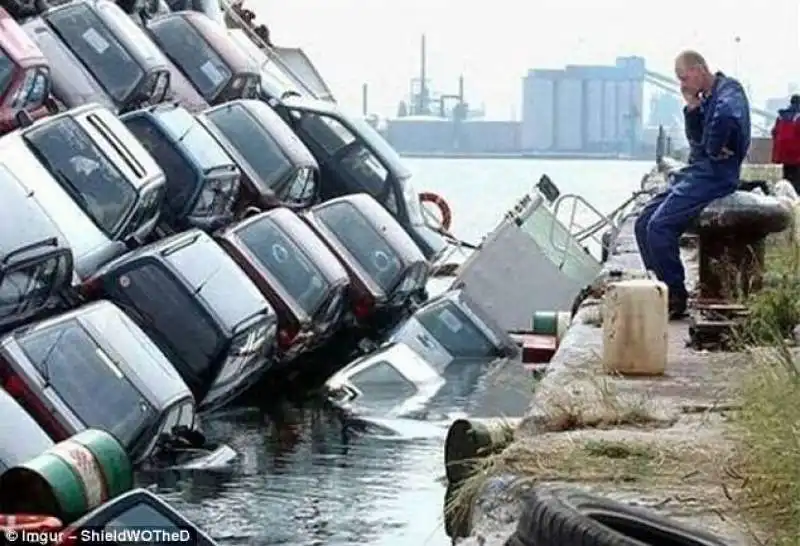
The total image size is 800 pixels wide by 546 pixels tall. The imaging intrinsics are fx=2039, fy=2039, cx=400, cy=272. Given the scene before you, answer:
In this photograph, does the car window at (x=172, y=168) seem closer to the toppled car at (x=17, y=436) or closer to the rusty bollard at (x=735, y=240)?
the toppled car at (x=17, y=436)

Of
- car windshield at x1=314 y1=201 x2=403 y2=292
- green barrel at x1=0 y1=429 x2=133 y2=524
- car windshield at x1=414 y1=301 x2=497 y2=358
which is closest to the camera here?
green barrel at x1=0 y1=429 x2=133 y2=524

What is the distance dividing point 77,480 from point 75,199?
23.2 ft

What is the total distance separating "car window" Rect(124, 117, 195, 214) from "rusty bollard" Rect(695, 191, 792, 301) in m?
9.11

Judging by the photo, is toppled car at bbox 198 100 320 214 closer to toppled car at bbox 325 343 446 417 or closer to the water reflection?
toppled car at bbox 325 343 446 417

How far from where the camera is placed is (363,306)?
23.5 metres

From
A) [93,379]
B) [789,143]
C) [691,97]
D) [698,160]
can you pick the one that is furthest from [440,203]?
[691,97]

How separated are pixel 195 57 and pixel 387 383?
769 centimetres

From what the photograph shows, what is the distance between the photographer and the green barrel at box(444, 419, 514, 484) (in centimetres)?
1054

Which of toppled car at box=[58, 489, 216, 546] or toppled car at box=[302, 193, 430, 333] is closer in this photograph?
toppled car at box=[58, 489, 216, 546]

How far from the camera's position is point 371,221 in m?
24.6

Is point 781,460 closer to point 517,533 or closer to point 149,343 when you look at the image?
point 517,533

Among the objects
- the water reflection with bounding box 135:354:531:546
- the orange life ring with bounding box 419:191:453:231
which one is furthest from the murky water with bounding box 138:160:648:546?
the orange life ring with bounding box 419:191:453:231

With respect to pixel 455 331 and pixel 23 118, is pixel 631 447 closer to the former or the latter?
pixel 23 118

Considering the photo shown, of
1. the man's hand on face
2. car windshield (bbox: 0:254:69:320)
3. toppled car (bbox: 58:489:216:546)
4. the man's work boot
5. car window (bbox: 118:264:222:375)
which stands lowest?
car window (bbox: 118:264:222:375)
